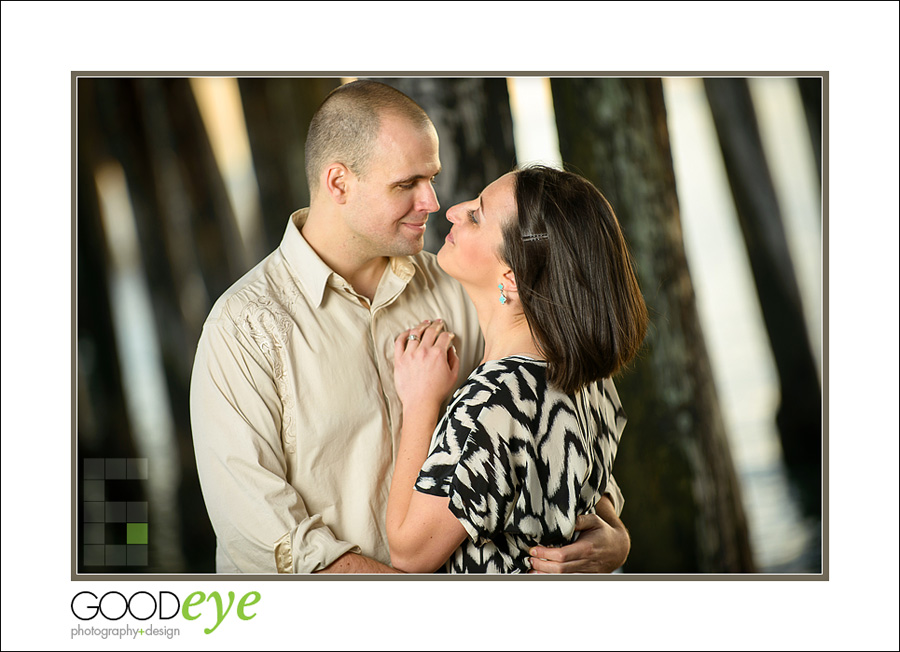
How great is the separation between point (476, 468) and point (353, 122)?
0.97 meters

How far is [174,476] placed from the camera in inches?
88.1

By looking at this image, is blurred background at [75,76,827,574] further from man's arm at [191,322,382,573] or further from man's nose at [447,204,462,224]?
man's nose at [447,204,462,224]

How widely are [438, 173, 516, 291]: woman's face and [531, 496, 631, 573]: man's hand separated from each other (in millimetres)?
682

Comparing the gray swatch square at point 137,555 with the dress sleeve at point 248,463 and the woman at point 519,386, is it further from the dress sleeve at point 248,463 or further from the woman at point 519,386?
the woman at point 519,386

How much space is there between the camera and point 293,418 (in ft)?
7.00

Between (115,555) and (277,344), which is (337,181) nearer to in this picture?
(277,344)

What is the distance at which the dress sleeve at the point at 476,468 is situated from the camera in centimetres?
192

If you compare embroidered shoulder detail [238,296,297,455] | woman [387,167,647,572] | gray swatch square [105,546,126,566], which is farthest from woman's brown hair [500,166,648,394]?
gray swatch square [105,546,126,566]

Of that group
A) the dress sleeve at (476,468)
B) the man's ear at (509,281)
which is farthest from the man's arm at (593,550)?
the man's ear at (509,281)

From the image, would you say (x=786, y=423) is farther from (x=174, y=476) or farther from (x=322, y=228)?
(x=174, y=476)

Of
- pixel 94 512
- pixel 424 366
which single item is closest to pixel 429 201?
pixel 424 366

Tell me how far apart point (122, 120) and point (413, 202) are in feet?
2.70

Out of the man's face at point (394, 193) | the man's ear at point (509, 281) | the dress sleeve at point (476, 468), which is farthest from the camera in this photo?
the man's face at point (394, 193)
